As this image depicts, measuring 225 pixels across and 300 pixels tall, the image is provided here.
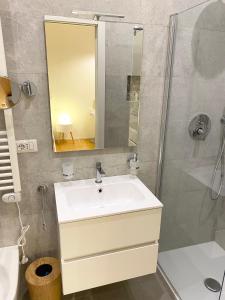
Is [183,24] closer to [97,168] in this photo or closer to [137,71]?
[137,71]

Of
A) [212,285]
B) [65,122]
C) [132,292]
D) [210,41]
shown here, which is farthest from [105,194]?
Result: [210,41]

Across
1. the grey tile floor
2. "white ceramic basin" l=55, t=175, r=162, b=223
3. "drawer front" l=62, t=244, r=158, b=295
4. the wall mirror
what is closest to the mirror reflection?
the wall mirror

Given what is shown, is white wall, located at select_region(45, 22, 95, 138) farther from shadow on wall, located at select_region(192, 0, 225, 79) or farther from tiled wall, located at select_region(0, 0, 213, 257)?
shadow on wall, located at select_region(192, 0, 225, 79)

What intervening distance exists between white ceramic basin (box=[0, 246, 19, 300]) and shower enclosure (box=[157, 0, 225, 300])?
3.85ft

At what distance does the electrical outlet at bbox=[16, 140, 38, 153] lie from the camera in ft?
4.80

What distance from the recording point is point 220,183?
184 cm

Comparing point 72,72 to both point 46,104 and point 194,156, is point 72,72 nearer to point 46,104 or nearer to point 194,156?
point 46,104

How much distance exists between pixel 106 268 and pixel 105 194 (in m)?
0.47

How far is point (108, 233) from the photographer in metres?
1.32

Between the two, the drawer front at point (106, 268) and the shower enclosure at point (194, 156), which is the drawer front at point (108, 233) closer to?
the drawer front at point (106, 268)

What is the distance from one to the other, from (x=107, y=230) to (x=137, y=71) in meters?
1.06

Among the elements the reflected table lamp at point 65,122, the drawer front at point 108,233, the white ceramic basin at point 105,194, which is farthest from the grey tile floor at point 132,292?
the reflected table lamp at point 65,122

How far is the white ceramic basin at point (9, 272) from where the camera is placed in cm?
129

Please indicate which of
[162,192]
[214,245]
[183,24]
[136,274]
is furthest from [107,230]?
[183,24]
